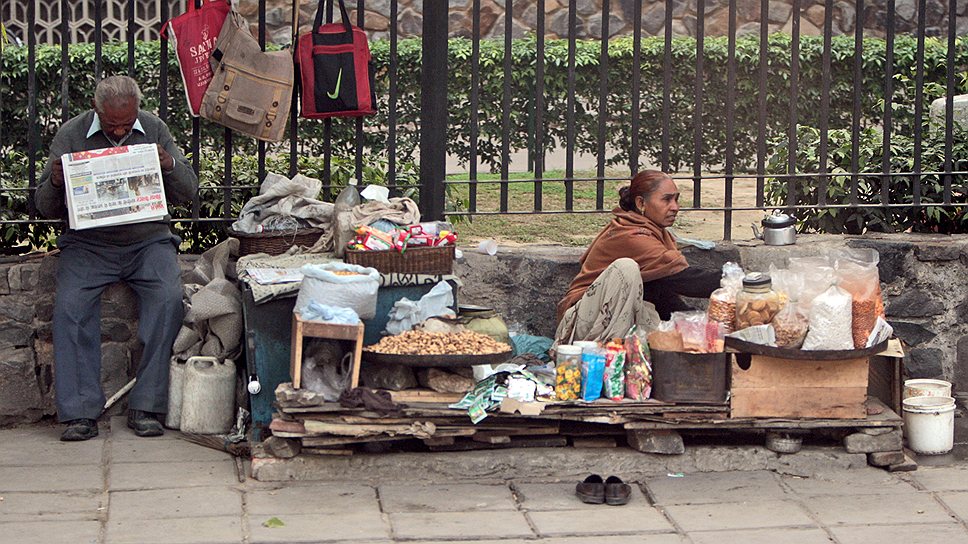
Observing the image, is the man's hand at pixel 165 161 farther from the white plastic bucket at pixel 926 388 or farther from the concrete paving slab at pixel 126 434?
the white plastic bucket at pixel 926 388

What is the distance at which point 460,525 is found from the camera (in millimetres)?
4766

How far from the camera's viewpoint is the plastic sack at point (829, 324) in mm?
5297

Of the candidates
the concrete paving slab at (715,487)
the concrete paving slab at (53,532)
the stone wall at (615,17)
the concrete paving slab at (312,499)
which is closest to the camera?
the concrete paving slab at (53,532)

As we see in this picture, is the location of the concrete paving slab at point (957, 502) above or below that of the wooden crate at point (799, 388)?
below

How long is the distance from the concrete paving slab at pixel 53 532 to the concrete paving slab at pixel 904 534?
2532 millimetres

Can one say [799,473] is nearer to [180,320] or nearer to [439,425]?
[439,425]

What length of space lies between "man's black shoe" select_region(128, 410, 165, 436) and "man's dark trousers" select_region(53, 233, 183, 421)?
0.03 metres

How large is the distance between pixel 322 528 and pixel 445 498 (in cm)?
55

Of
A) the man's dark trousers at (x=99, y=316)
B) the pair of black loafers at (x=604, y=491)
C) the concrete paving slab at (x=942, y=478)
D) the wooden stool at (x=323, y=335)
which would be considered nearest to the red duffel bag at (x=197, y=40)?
the man's dark trousers at (x=99, y=316)

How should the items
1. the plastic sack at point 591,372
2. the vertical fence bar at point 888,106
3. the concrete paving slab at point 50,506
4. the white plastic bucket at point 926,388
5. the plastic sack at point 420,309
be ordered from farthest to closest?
the vertical fence bar at point 888,106 < the white plastic bucket at point 926,388 < the plastic sack at point 420,309 < the plastic sack at point 591,372 < the concrete paving slab at point 50,506

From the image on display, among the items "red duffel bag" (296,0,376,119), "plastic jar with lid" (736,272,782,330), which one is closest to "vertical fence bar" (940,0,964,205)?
"plastic jar with lid" (736,272,782,330)

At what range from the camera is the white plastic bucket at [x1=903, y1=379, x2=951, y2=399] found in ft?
19.3

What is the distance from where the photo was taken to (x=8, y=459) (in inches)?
217

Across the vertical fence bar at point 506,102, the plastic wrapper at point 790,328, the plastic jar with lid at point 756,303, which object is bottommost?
the plastic wrapper at point 790,328
